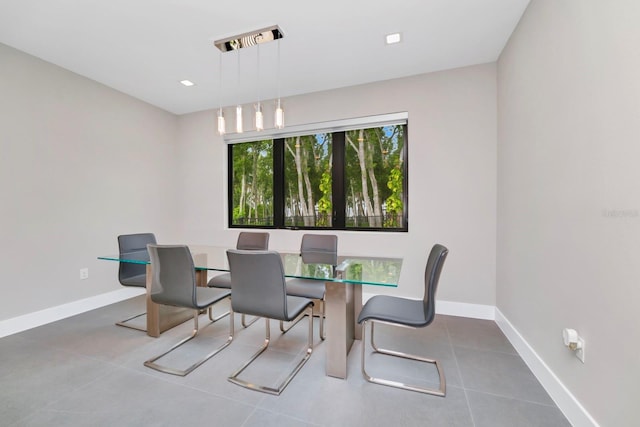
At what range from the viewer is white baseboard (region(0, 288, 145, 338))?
8.32 feet

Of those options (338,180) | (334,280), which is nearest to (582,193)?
(334,280)

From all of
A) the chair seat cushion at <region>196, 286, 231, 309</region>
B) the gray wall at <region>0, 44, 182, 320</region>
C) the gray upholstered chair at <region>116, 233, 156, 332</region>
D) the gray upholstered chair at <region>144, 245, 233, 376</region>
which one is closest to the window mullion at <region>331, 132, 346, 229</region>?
the chair seat cushion at <region>196, 286, 231, 309</region>

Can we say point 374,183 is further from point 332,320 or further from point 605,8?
point 605,8

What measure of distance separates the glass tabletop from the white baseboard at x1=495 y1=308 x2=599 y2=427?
1.07 metres

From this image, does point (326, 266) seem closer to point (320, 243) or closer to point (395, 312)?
point (395, 312)

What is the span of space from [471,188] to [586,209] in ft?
5.13

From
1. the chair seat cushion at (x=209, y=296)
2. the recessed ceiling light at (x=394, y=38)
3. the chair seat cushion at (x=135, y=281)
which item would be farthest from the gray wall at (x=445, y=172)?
the chair seat cushion at (x=135, y=281)

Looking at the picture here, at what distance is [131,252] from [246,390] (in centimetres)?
201

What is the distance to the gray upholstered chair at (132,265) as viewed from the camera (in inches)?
106

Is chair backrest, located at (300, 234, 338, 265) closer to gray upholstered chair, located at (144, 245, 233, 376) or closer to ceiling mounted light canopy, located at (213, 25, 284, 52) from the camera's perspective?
gray upholstered chair, located at (144, 245, 233, 376)

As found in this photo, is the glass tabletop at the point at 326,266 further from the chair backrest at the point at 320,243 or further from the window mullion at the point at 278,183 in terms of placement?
the window mullion at the point at 278,183

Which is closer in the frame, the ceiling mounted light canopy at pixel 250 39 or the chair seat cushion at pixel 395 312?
the chair seat cushion at pixel 395 312

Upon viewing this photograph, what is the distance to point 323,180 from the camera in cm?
372

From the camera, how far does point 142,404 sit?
5.30 feet
